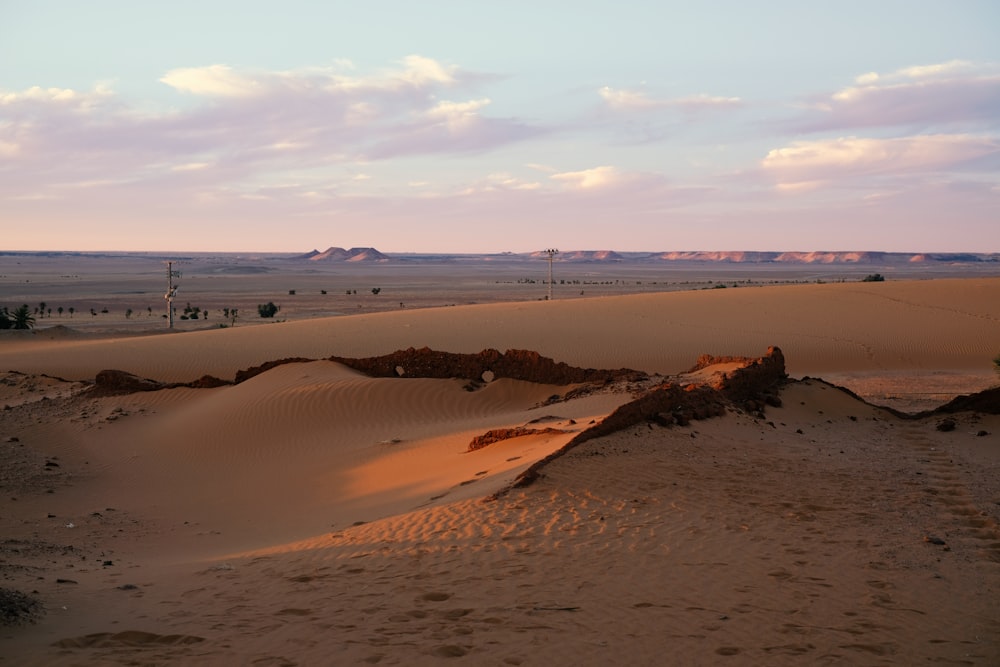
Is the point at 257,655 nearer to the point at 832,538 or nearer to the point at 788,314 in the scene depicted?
the point at 832,538

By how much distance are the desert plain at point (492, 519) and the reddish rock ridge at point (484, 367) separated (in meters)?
0.05

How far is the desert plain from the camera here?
5.89 m

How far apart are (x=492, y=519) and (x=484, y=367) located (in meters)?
10.6

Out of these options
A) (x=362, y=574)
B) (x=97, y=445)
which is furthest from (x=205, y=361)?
(x=362, y=574)

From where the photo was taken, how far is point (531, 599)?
6539 mm

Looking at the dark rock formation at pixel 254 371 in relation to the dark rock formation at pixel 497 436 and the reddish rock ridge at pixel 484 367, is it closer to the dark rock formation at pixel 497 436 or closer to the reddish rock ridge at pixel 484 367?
the reddish rock ridge at pixel 484 367

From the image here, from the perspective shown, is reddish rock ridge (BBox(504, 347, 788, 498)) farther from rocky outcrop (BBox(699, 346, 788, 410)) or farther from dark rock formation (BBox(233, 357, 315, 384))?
dark rock formation (BBox(233, 357, 315, 384))

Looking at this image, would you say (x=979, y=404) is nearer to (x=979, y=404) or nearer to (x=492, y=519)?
(x=979, y=404)

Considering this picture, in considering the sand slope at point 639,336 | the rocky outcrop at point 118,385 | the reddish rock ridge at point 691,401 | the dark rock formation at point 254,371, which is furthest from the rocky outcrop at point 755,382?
the rocky outcrop at point 118,385

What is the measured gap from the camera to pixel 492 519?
8.56 metres

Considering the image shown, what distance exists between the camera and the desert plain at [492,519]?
5.89 meters

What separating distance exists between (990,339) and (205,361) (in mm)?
26856

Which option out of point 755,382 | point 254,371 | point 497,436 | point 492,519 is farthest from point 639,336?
point 492,519

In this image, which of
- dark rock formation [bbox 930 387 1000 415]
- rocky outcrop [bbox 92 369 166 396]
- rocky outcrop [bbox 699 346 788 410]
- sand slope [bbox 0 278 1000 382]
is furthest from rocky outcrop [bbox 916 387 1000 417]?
rocky outcrop [bbox 92 369 166 396]
